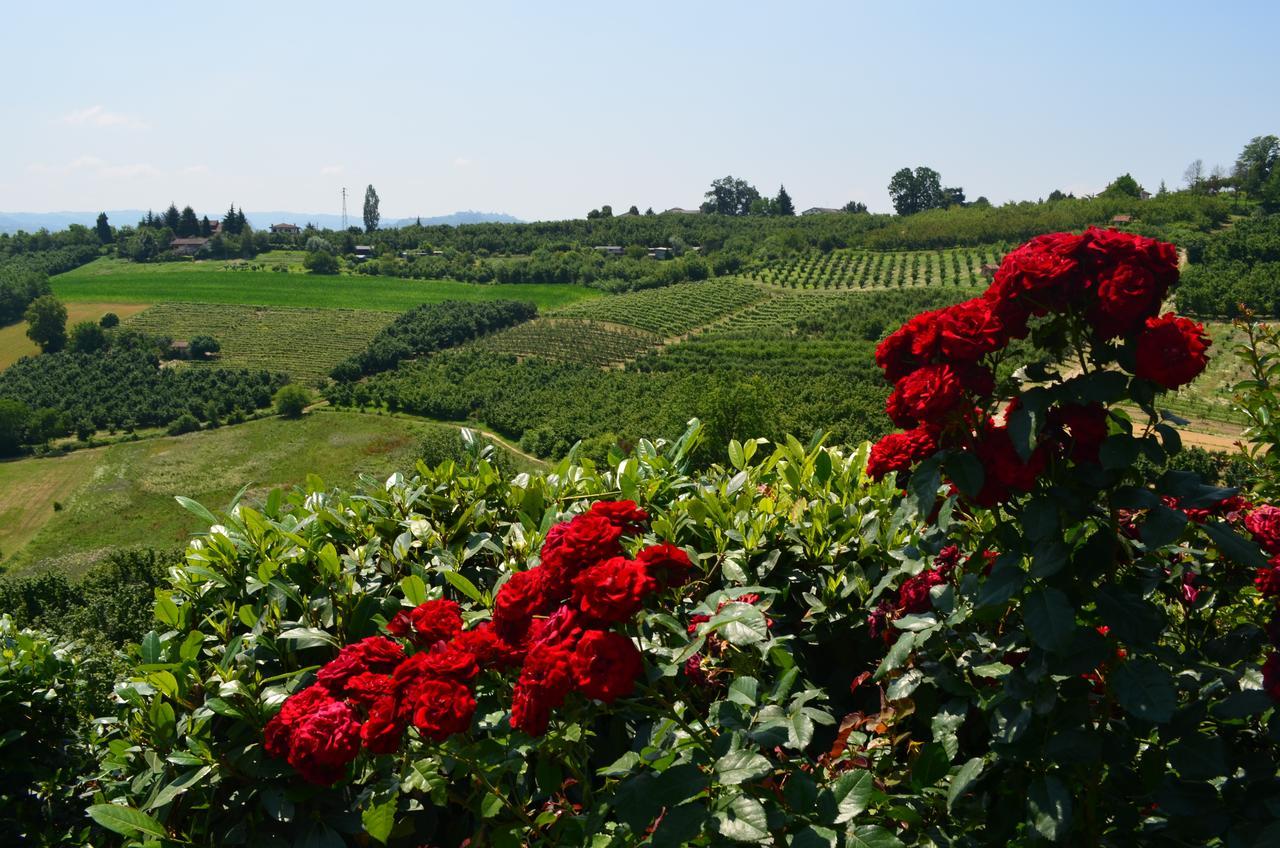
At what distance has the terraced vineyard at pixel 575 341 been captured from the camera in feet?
218

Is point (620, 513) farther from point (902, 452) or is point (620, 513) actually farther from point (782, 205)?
point (782, 205)

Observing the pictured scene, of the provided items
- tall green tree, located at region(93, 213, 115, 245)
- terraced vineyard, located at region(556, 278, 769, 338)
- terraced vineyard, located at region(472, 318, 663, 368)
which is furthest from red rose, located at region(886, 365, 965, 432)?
tall green tree, located at region(93, 213, 115, 245)

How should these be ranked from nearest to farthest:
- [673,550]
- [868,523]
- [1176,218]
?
[673,550]
[868,523]
[1176,218]

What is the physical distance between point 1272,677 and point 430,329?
3098 inches

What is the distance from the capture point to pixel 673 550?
1.95 metres

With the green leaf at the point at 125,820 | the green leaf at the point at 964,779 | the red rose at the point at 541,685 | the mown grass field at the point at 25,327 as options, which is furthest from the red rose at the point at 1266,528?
the mown grass field at the point at 25,327

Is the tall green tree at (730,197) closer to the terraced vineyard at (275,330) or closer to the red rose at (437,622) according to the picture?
the terraced vineyard at (275,330)

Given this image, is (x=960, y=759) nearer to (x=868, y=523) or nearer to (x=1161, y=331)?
(x=868, y=523)

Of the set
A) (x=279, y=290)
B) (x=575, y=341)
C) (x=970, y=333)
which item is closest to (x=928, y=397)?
(x=970, y=333)

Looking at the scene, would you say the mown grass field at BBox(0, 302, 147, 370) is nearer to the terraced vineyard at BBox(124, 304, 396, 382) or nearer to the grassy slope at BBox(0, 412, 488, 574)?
the terraced vineyard at BBox(124, 304, 396, 382)

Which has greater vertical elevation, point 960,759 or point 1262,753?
point 1262,753

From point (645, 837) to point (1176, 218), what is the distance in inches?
3734

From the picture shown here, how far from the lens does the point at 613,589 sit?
1.69 meters

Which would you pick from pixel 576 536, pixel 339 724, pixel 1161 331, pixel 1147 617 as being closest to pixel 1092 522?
pixel 1147 617
